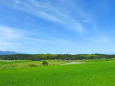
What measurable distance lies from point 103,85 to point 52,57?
110901mm

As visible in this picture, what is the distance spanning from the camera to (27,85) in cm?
1095

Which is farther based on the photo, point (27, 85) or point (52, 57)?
point (52, 57)

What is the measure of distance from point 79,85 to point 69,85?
3.21ft

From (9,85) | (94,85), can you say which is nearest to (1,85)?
(9,85)

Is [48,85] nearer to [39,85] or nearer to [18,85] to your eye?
[39,85]

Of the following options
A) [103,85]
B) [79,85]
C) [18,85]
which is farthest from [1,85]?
[103,85]

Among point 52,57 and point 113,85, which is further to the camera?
point 52,57

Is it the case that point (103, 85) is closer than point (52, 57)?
Yes

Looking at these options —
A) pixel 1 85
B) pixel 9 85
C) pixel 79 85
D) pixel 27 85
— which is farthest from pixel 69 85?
pixel 1 85

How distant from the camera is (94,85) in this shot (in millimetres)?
10711

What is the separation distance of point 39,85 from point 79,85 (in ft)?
13.0

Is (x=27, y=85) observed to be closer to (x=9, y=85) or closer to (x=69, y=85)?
(x=9, y=85)

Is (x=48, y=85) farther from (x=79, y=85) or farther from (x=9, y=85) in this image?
(x=9, y=85)

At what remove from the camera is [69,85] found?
10727 mm
